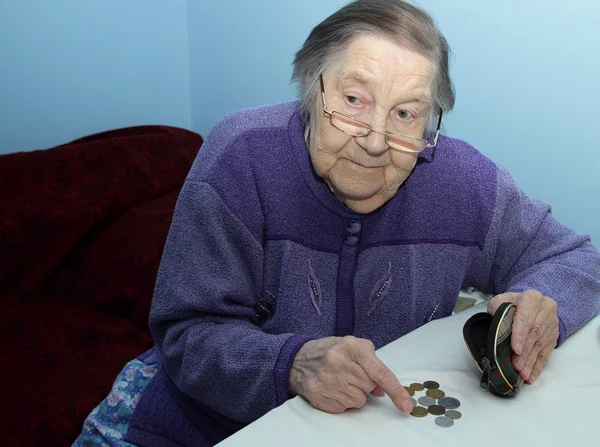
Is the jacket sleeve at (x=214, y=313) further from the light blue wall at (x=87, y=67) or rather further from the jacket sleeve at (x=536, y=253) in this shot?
the light blue wall at (x=87, y=67)

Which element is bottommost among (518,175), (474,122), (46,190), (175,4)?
(46,190)

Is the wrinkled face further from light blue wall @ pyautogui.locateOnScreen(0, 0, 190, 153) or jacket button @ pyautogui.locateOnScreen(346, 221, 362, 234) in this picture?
light blue wall @ pyautogui.locateOnScreen(0, 0, 190, 153)

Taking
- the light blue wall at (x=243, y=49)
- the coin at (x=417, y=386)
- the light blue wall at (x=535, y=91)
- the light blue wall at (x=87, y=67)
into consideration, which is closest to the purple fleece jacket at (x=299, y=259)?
the coin at (x=417, y=386)

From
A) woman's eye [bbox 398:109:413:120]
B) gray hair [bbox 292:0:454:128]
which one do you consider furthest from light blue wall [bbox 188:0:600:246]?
woman's eye [bbox 398:109:413:120]

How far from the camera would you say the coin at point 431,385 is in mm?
1146

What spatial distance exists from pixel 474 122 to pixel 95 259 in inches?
53.6

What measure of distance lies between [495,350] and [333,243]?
0.43 metres

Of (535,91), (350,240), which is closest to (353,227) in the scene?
(350,240)

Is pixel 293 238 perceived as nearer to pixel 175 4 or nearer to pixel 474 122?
pixel 474 122

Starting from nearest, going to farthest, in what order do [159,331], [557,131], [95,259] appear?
[159,331] → [557,131] → [95,259]

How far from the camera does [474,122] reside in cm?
224

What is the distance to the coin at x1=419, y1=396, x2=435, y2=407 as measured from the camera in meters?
1.09

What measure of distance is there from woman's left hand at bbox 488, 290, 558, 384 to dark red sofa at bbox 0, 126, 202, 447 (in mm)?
1200

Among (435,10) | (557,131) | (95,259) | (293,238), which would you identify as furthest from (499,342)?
(95,259)
